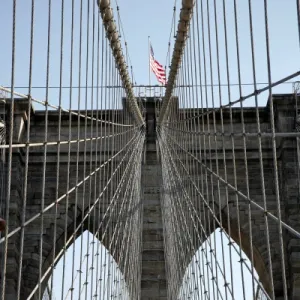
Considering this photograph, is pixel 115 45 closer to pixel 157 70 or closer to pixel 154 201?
pixel 154 201

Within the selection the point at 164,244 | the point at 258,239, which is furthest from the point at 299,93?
the point at 164,244

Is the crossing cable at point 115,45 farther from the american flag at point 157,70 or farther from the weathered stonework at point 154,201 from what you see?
the american flag at point 157,70

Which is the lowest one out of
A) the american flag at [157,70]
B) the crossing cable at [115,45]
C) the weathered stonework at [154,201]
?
the weathered stonework at [154,201]

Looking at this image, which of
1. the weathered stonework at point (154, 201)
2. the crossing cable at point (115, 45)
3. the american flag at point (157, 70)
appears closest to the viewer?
the crossing cable at point (115, 45)

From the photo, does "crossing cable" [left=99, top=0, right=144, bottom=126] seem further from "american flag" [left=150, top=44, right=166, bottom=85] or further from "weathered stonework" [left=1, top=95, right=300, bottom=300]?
"american flag" [left=150, top=44, right=166, bottom=85]

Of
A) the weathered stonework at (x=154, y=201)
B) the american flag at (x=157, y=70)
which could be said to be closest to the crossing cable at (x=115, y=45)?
the weathered stonework at (x=154, y=201)

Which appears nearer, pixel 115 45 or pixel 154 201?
pixel 115 45

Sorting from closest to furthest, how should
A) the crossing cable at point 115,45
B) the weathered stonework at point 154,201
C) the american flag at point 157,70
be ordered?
the crossing cable at point 115,45, the weathered stonework at point 154,201, the american flag at point 157,70

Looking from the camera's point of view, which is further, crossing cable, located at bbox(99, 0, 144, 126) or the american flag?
the american flag

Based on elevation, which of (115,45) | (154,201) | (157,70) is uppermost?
(157,70)

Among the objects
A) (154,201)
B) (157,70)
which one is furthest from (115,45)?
(157,70)

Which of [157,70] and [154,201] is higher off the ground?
[157,70]

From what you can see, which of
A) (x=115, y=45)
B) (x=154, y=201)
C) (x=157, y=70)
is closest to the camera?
(x=115, y=45)

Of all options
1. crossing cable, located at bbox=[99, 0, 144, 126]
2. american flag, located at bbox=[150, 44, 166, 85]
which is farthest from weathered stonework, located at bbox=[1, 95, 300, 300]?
american flag, located at bbox=[150, 44, 166, 85]
